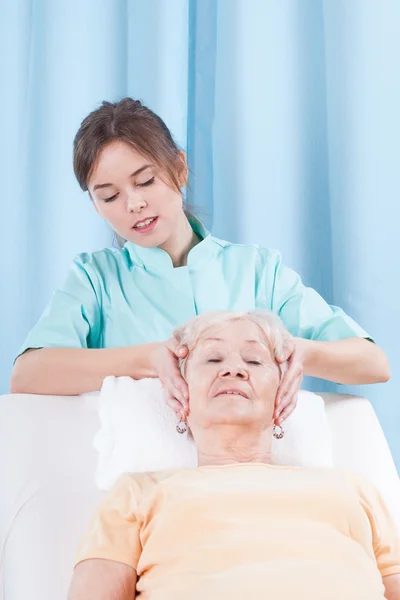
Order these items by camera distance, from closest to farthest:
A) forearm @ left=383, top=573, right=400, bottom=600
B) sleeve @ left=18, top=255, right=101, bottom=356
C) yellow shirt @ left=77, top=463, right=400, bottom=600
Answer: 1. yellow shirt @ left=77, top=463, right=400, bottom=600
2. forearm @ left=383, top=573, right=400, bottom=600
3. sleeve @ left=18, top=255, right=101, bottom=356

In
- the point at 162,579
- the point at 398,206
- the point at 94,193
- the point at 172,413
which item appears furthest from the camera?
the point at 398,206

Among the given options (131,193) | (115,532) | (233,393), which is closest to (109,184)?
(131,193)

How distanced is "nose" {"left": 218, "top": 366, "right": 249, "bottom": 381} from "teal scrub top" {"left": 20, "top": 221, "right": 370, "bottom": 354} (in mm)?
436

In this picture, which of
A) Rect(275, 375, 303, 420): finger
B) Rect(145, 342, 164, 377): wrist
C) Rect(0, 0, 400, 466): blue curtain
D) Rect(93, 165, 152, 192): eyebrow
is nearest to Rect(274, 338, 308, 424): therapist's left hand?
Rect(275, 375, 303, 420): finger

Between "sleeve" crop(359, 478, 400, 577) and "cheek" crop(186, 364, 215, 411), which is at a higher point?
"cheek" crop(186, 364, 215, 411)

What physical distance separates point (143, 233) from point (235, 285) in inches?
9.7

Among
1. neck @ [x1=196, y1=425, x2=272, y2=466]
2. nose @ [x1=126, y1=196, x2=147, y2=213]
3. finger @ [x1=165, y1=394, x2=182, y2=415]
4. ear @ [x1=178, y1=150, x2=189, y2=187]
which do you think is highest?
ear @ [x1=178, y1=150, x2=189, y2=187]

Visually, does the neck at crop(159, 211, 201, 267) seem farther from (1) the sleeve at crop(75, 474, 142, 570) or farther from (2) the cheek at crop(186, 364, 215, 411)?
(1) the sleeve at crop(75, 474, 142, 570)

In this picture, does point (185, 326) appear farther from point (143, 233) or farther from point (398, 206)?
point (398, 206)

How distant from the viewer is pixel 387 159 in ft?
6.66

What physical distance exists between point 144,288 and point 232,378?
520mm

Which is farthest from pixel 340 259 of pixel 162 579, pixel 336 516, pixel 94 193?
pixel 162 579

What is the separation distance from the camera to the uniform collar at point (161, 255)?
1824 mm

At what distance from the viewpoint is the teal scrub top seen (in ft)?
5.82
